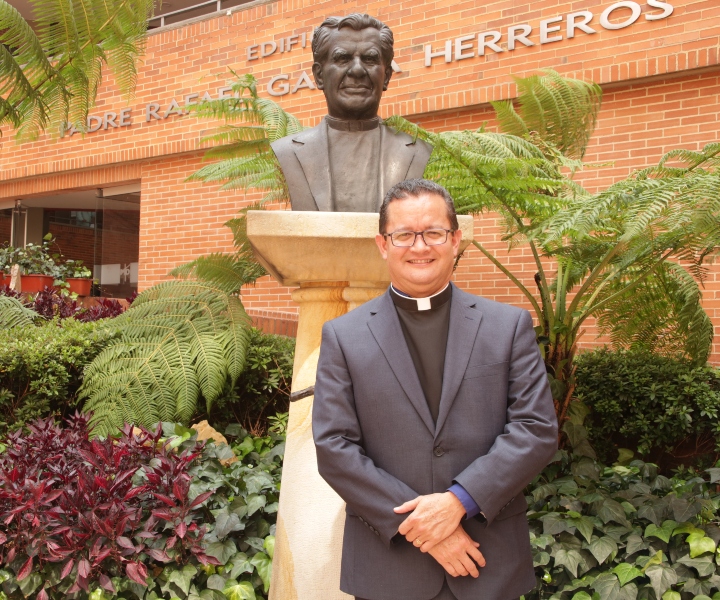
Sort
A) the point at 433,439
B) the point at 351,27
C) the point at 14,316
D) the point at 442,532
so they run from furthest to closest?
the point at 14,316, the point at 351,27, the point at 433,439, the point at 442,532

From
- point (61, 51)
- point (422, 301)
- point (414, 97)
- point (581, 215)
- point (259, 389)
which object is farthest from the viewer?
point (414, 97)

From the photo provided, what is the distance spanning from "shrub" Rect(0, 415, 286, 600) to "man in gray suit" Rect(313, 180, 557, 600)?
50.6 inches

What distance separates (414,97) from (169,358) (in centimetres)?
379

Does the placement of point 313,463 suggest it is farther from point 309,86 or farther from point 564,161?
point 309,86

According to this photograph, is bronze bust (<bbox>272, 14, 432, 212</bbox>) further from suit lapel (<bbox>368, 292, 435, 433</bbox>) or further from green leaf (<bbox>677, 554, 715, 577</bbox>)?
green leaf (<bbox>677, 554, 715, 577</bbox>)

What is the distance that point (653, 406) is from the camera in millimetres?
4844

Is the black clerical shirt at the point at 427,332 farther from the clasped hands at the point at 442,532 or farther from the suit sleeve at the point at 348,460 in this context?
the clasped hands at the point at 442,532

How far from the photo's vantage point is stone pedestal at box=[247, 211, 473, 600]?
2549 mm

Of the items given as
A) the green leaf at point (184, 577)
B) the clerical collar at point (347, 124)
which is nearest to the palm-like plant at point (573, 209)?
the clerical collar at point (347, 124)

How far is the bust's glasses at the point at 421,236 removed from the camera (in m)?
1.85

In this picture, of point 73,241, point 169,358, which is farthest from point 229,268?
point 73,241

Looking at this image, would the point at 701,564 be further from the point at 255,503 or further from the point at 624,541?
the point at 255,503

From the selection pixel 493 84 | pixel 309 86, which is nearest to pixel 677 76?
pixel 493 84

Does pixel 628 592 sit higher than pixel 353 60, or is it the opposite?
pixel 353 60
